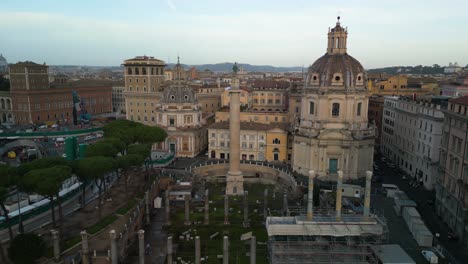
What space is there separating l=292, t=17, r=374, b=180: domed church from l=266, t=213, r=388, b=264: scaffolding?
27.1 m

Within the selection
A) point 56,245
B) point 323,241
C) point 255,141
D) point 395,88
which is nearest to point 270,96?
point 255,141

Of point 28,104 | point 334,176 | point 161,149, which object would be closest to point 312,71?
point 334,176

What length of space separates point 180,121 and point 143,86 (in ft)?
73.4

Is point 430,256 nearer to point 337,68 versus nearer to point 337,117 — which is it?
point 337,117

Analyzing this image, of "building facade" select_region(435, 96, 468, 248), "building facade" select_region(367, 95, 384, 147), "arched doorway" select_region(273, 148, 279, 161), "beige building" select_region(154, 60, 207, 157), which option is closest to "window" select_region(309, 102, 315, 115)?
"arched doorway" select_region(273, 148, 279, 161)

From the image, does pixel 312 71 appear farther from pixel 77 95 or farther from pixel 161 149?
pixel 77 95

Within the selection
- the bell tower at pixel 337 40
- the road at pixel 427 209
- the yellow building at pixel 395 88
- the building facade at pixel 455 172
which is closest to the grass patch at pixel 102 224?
the road at pixel 427 209

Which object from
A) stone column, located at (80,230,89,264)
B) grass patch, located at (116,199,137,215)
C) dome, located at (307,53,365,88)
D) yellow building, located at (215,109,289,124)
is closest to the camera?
stone column, located at (80,230,89,264)

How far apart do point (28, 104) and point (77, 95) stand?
1433 centimetres

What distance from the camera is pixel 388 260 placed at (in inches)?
1226

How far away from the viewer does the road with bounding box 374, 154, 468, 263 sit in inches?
1473

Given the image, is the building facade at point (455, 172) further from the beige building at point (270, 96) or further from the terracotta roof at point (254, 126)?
the beige building at point (270, 96)

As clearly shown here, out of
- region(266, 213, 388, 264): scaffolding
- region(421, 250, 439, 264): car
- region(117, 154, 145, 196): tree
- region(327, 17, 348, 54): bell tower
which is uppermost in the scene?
region(327, 17, 348, 54): bell tower

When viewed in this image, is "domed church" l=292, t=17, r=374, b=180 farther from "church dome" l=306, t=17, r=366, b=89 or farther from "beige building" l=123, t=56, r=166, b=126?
"beige building" l=123, t=56, r=166, b=126
